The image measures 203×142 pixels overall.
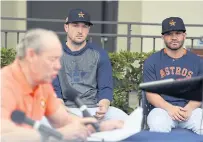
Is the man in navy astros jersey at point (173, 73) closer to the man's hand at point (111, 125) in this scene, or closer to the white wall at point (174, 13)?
the man's hand at point (111, 125)

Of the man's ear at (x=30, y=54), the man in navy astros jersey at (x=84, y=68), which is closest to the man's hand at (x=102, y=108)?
the man in navy astros jersey at (x=84, y=68)

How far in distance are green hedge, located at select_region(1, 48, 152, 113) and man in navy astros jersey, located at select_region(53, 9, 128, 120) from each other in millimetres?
1201

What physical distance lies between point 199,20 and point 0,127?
19.2 ft

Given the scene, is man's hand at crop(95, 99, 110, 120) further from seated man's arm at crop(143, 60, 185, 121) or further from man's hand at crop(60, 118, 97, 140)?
man's hand at crop(60, 118, 97, 140)

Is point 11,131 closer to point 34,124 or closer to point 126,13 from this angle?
point 34,124

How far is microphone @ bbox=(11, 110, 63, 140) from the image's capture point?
2.31m

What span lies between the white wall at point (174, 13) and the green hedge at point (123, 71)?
1.61 metres

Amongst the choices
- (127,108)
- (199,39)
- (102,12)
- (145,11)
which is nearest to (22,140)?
(127,108)

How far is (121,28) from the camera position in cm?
847

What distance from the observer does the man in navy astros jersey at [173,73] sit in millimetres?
4555

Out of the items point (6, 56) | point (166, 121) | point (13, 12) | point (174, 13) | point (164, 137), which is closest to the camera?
point (164, 137)

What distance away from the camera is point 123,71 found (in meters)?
6.12

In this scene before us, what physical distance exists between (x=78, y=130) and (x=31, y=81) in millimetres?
361

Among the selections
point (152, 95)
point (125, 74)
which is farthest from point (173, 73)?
point (125, 74)
